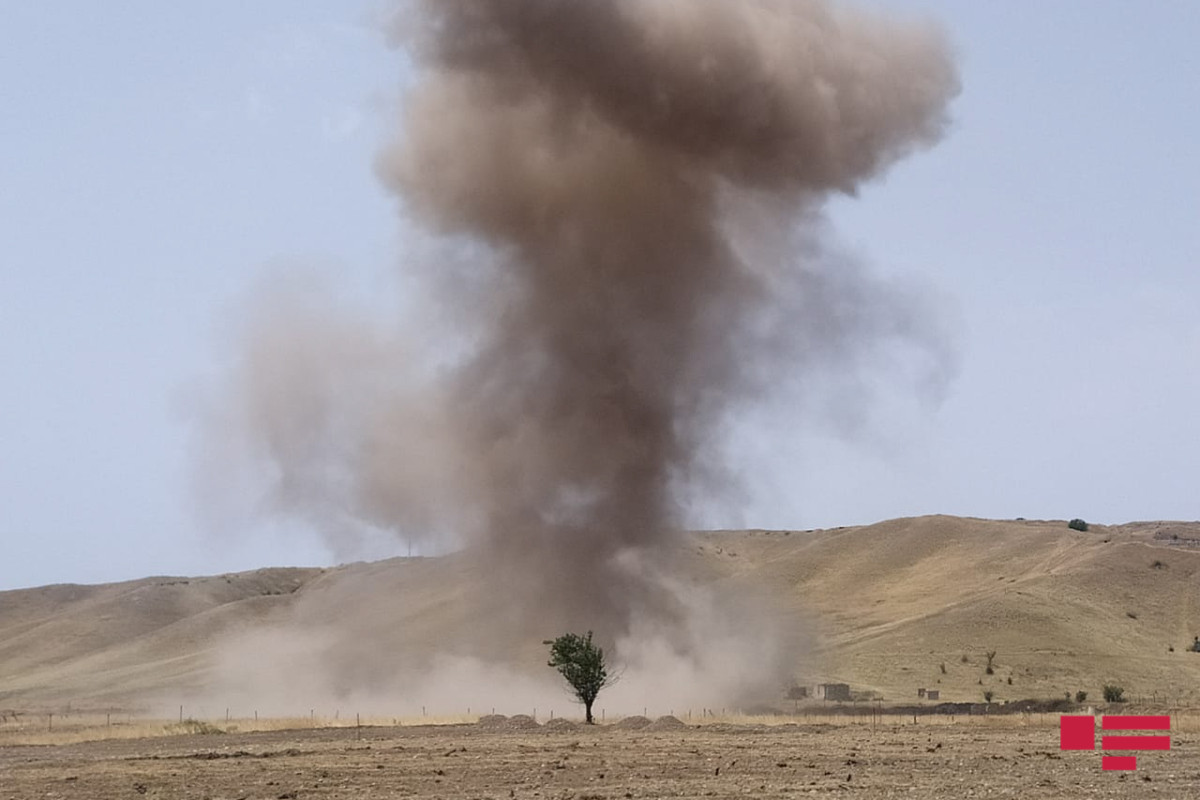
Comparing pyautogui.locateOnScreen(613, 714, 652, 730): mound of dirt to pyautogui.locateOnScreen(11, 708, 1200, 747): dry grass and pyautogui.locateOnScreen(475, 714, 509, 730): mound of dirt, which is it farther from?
pyautogui.locateOnScreen(475, 714, 509, 730): mound of dirt

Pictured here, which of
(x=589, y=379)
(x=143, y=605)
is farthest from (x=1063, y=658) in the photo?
(x=143, y=605)

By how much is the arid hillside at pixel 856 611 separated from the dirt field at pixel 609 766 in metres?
27.4

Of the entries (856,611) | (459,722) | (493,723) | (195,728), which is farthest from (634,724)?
(856,611)

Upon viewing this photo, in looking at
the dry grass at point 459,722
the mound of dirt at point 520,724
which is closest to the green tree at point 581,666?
the dry grass at point 459,722

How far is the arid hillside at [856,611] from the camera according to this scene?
250 ft

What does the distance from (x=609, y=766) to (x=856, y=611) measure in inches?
2827

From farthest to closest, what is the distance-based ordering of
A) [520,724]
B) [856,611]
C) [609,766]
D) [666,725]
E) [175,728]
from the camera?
[856,611] → [175,728] → [520,724] → [666,725] → [609,766]

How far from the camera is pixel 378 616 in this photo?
11312 cm

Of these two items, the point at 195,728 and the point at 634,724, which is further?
the point at 195,728

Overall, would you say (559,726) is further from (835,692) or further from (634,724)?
(835,692)

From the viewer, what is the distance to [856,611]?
10162 centimetres

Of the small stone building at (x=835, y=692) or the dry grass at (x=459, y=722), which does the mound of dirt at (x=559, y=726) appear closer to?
the dry grass at (x=459, y=722)

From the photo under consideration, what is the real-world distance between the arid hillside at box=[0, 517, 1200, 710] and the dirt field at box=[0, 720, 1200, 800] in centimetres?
2743

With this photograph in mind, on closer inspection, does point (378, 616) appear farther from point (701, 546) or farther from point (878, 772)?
point (878, 772)
